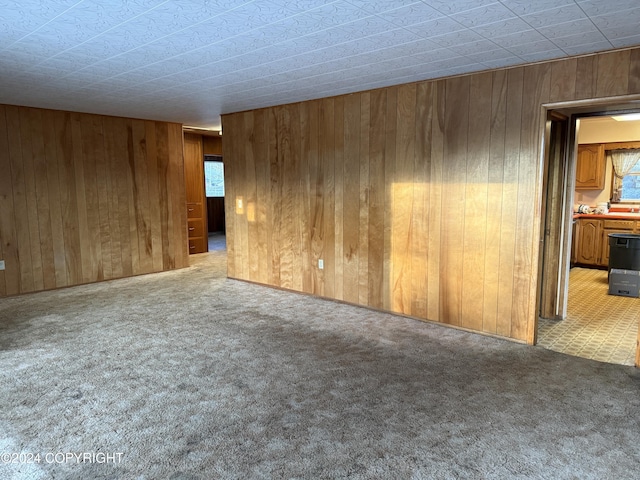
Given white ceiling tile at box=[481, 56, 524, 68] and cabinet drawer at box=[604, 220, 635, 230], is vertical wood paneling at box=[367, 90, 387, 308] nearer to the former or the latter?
white ceiling tile at box=[481, 56, 524, 68]

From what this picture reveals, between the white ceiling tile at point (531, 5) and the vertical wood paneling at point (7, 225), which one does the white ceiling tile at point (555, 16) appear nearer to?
the white ceiling tile at point (531, 5)

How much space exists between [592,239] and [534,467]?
5.91 m

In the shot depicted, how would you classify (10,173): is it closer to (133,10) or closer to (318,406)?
(133,10)

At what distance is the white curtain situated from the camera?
22.9ft

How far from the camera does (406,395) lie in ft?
9.08

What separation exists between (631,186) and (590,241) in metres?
1.26

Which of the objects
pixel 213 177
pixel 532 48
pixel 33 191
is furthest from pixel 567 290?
pixel 213 177

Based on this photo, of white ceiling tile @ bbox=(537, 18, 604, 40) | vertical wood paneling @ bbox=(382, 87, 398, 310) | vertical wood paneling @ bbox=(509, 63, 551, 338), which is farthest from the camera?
vertical wood paneling @ bbox=(382, 87, 398, 310)

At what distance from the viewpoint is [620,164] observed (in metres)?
7.12

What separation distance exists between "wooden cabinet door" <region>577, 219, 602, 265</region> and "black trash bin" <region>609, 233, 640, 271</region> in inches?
51.9

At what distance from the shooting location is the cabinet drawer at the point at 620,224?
6555 mm

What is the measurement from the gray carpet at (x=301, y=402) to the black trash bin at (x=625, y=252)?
9.46 ft

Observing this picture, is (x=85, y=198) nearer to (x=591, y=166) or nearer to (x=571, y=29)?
(x=571, y=29)

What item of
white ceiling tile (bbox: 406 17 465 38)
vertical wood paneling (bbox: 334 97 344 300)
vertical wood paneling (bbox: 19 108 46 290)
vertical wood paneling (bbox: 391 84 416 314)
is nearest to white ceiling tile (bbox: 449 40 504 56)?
white ceiling tile (bbox: 406 17 465 38)
